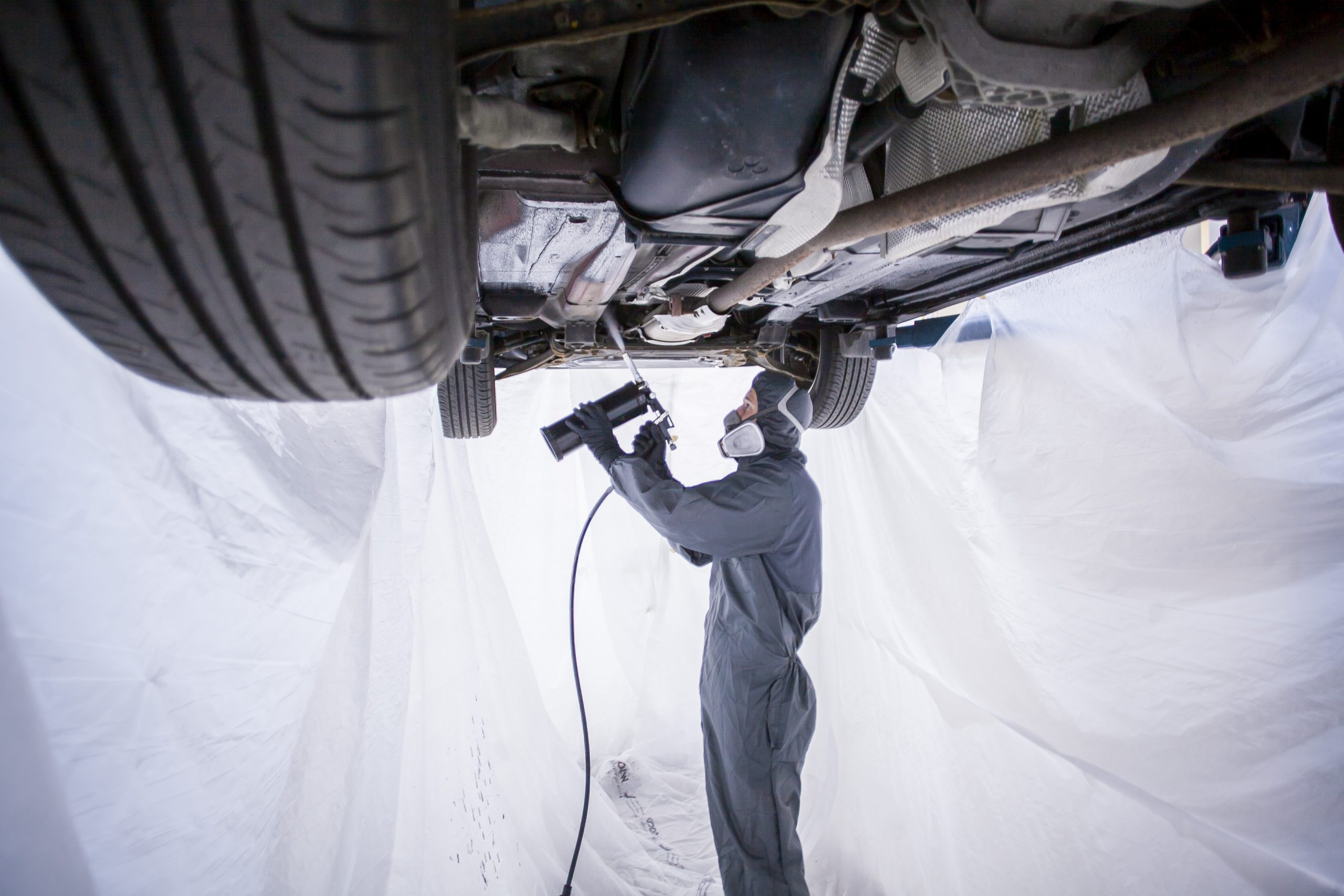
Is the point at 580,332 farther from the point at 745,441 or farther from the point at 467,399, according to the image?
the point at 745,441

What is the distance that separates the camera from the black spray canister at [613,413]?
4.56 ft

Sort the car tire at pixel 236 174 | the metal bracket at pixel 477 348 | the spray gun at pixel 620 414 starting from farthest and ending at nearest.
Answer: the spray gun at pixel 620 414 → the metal bracket at pixel 477 348 → the car tire at pixel 236 174

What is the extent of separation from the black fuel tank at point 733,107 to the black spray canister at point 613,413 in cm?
85

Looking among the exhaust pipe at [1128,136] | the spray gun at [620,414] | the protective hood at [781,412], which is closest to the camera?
the exhaust pipe at [1128,136]

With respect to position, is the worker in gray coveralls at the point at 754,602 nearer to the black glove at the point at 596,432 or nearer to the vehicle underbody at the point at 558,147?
the black glove at the point at 596,432

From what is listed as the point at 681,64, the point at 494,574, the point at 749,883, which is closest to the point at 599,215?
the point at 681,64

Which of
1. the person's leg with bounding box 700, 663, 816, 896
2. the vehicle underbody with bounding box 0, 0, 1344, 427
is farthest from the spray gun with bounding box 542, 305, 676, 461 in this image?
the person's leg with bounding box 700, 663, 816, 896

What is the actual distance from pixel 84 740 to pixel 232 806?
182 millimetres

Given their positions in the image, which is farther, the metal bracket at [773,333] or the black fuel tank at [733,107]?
the metal bracket at [773,333]

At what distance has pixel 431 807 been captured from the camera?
42.3 inches

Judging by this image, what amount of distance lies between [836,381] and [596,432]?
0.62 m

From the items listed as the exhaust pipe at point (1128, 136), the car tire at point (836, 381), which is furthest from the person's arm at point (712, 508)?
the exhaust pipe at point (1128, 136)

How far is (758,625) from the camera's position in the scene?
4.82 ft

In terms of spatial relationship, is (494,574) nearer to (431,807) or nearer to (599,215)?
(431,807)
